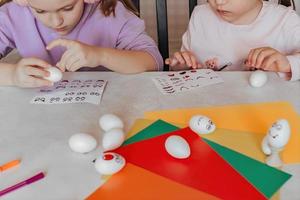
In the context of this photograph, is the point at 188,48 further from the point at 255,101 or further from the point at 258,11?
the point at 255,101

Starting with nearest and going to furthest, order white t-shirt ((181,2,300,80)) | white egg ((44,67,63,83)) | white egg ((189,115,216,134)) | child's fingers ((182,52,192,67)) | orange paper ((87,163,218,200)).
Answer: orange paper ((87,163,218,200)) < white egg ((189,115,216,134)) < white egg ((44,67,63,83)) < child's fingers ((182,52,192,67)) < white t-shirt ((181,2,300,80))

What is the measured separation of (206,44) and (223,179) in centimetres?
71

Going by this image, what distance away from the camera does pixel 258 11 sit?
1.19 meters

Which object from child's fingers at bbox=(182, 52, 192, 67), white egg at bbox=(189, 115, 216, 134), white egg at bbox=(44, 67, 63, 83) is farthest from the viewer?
child's fingers at bbox=(182, 52, 192, 67)

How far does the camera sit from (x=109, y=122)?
2.44 ft

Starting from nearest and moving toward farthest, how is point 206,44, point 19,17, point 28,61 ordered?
point 28,61, point 19,17, point 206,44

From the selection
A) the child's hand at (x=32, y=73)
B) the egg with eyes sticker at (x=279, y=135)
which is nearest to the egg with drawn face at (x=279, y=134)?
the egg with eyes sticker at (x=279, y=135)

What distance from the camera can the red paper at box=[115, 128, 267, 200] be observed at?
60 centimetres

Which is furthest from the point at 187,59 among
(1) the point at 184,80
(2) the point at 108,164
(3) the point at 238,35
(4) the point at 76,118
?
(2) the point at 108,164

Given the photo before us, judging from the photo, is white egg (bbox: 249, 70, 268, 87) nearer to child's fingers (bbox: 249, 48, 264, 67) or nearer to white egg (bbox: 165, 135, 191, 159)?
child's fingers (bbox: 249, 48, 264, 67)

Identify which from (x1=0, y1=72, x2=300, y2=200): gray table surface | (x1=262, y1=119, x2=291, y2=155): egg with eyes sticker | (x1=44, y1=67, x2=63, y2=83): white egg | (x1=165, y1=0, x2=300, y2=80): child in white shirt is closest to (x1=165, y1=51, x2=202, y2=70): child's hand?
(x1=165, y1=0, x2=300, y2=80): child in white shirt

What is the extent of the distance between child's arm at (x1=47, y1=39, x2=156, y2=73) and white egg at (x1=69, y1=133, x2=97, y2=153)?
255 mm

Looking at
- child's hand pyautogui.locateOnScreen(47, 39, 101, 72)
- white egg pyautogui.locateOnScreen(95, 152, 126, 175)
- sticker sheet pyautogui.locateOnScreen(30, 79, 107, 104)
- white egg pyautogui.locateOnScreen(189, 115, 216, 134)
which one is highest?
child's hand pyautogui.locateOnScreen(47, 39, 101, 72)

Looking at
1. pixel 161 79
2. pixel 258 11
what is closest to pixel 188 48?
pixel 258 11
